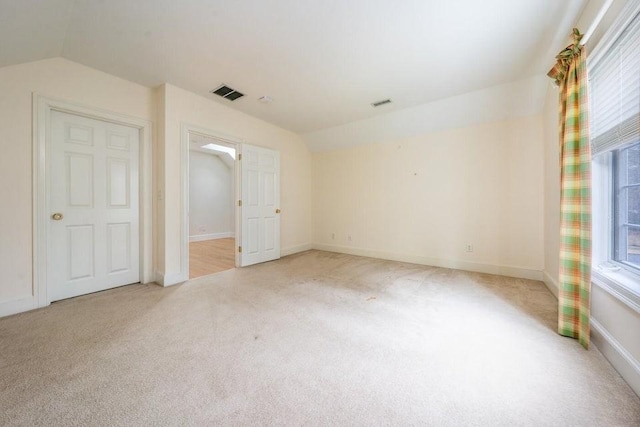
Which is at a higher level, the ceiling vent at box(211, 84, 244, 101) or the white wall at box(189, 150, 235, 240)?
the ceiling vent at box(211, 84, 244, 101)

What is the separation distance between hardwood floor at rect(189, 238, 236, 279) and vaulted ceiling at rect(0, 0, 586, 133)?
2.61 m

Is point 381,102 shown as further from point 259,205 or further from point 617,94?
point 259,205

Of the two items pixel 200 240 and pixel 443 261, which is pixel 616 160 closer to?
pixel 443 261

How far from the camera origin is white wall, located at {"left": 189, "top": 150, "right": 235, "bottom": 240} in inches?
258

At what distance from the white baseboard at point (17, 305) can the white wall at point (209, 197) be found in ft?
13.9

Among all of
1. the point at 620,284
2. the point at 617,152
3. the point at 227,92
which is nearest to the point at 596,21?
the point at 617,152

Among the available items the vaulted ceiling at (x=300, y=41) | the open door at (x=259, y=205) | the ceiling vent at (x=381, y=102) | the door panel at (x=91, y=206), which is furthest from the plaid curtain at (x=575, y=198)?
the door panel at (x=91, y=206)

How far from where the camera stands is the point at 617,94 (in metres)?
1.55

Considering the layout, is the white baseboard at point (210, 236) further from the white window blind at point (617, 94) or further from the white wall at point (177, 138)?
the white window blind at point (617, 94)

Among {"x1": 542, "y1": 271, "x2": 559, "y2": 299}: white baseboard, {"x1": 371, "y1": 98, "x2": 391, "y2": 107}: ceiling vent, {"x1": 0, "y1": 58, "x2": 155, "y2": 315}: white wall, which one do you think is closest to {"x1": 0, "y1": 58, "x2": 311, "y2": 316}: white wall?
{"x1": 0, "y1": 58, "x2": 155, "y2": 315}: white wall

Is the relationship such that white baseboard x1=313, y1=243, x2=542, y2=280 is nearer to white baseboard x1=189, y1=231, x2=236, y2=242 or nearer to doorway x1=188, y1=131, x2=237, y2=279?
doorway x1=188, y1=131, x2=237, y2=279

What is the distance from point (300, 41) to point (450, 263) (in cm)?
372

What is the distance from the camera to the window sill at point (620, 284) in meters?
1.36

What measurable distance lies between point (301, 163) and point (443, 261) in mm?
3361
